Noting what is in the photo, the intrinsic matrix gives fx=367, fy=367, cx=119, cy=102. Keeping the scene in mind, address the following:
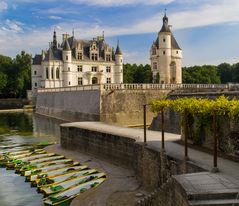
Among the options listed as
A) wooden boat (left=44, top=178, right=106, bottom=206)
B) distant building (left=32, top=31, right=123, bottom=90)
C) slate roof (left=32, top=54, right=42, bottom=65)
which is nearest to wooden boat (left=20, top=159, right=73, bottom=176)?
wooden boat (left=44, top=178, right=106, bottom=206)

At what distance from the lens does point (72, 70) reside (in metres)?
65.6

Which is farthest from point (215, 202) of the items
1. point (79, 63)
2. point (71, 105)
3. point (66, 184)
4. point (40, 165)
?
point (79, 63)

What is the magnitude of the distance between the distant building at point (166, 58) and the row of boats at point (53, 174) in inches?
1519

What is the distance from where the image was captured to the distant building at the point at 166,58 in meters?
58.6

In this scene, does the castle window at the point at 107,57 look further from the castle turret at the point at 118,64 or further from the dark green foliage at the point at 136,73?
the dark green foliage at the point at 136,73

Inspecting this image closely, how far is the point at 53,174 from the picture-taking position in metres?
17.7

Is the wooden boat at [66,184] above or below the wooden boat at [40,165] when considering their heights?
below

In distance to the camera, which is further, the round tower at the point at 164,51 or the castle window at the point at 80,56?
the castle window at the point at 80,56

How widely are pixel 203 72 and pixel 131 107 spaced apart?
4591cm

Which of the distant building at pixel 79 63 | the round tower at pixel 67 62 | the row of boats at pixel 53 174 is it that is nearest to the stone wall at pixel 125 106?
the row of boats at pixel 53 174

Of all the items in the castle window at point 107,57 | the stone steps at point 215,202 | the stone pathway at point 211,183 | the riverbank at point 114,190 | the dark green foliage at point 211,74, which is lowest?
the riverbank at point 114,190

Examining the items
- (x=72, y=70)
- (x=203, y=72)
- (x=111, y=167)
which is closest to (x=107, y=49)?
(x=72, y=70)

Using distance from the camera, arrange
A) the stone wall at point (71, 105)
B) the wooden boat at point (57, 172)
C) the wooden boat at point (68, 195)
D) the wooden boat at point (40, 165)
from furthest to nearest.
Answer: the stone wall at point (71, 105) < the wooden boat at point (40, 165) < the wooden boat at point (57, 172) < the wooden boat at point (68, 195)

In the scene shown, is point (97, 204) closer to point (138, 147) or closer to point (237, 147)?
point (138, 147)
